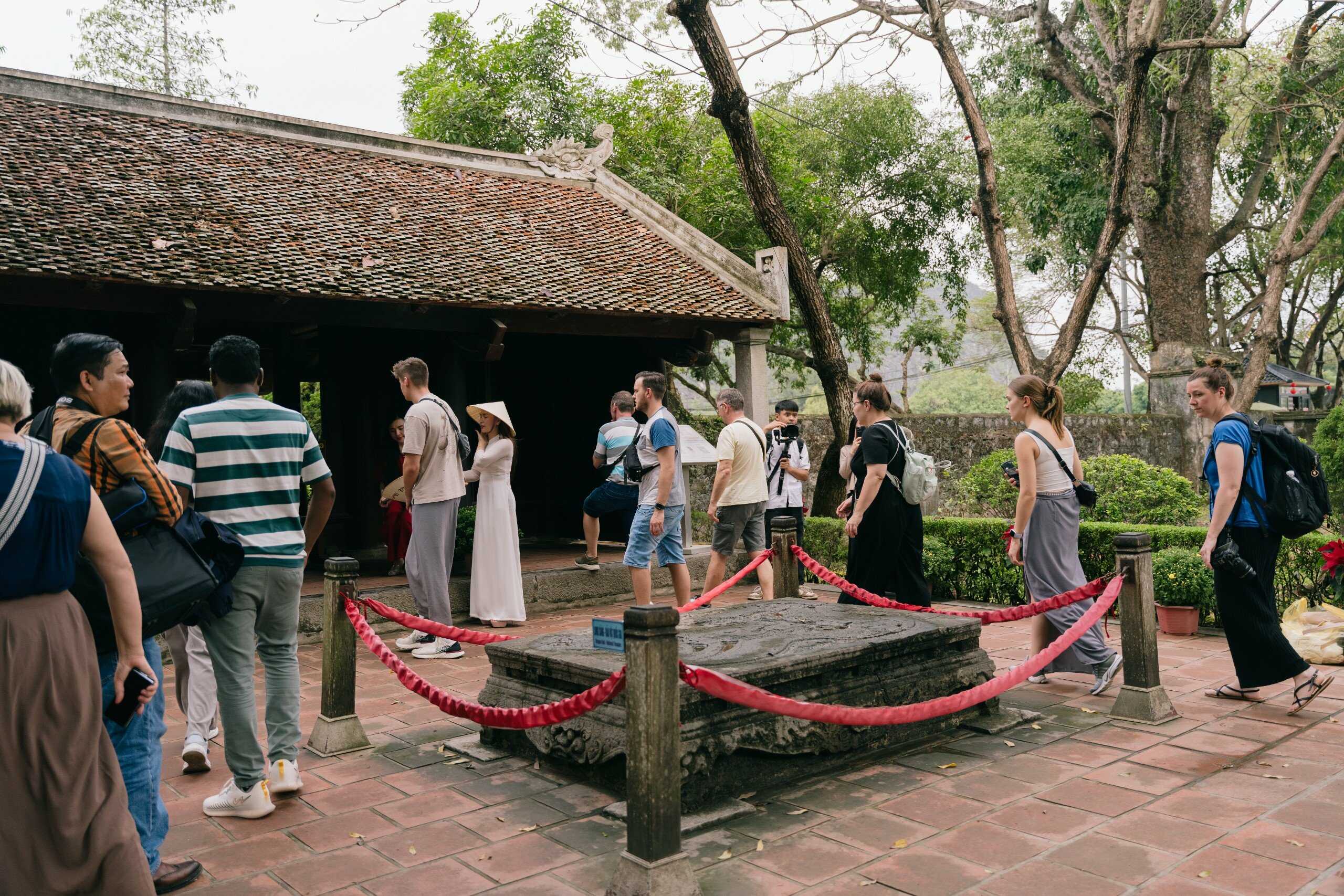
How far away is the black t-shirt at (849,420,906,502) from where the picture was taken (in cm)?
604

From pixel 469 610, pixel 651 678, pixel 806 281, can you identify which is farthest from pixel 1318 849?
pixel 806 281

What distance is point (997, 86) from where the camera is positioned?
21922 millimetres

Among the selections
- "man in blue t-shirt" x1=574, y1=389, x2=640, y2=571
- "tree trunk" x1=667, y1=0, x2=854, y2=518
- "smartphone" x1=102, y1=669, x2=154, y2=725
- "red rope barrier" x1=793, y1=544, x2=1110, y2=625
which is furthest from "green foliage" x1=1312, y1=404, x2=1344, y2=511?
"smartphone" x1=102, y1=669, x2=154, y2=725

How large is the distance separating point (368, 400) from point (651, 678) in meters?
10.2

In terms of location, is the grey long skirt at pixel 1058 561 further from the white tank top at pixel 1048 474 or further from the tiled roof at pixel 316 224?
the tiled roof at pixel 316 224

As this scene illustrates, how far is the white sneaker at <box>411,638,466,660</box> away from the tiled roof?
359 centimetres

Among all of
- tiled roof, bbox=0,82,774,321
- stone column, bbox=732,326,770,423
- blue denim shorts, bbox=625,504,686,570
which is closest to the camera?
blue denim shorts, bbox=625,504,686,570

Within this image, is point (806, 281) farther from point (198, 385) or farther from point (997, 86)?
point (997, 86)

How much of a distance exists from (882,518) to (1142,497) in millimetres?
4387

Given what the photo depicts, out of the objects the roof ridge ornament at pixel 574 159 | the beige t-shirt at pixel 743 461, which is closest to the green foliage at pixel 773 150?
the roof ridge ornament at pixel 574 159

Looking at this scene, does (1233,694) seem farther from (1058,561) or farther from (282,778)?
(282,778)

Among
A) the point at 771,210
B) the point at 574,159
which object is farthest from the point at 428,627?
the point at 574,159

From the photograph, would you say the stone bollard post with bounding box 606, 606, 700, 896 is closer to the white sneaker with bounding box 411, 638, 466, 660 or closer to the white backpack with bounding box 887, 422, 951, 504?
the white backpack with bounding box 887, 422, 951, 504

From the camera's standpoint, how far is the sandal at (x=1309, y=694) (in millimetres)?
5035
